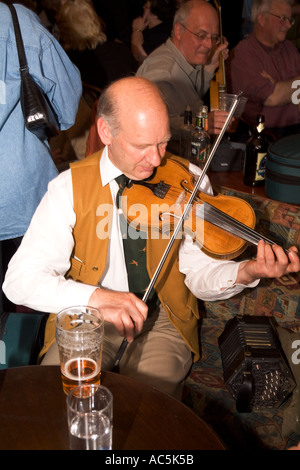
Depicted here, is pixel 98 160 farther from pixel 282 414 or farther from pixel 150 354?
pixel 282 414

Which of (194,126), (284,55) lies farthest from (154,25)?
(194,126)

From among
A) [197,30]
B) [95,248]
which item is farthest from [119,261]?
[197,30]

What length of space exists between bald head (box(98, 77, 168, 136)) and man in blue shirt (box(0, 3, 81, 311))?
1.48 ft

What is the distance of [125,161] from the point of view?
1678 millimetres

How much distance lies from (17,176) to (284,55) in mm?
2259

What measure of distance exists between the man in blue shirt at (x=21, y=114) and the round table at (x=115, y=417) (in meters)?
0.94

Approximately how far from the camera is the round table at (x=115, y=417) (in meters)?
1.06

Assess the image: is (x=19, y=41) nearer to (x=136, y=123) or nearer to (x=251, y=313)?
(x=136, y=123)

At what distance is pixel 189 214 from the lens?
1.64 meters

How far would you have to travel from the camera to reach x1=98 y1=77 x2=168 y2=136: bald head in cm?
160

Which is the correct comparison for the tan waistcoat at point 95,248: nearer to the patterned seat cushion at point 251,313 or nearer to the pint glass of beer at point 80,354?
the patterned seat cushion at point 251,313

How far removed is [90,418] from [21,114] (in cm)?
136

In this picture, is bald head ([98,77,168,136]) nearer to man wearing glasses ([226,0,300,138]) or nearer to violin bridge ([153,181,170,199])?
violin bridge ([153,181,170,199])

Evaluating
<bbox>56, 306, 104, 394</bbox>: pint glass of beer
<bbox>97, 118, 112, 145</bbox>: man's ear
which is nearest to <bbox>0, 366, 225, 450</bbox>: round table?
<bbox>56, 306, 104, 394</bbox>: pint glass of beer
